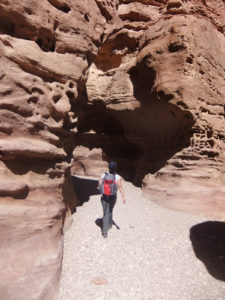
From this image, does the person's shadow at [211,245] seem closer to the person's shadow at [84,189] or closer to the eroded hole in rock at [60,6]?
the person's shadow at [84,189]

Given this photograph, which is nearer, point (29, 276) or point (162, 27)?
point (29, 276)

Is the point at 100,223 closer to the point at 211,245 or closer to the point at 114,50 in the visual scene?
the point at 211,245

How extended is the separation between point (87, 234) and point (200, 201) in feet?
11.1

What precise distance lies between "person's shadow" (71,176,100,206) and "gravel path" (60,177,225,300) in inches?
37.9

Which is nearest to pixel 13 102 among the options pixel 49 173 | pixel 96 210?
pixel 49 173

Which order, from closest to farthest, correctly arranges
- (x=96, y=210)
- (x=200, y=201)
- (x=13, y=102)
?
(x=13, y=102)
(x=96, y=210)
(x=200, y=201)

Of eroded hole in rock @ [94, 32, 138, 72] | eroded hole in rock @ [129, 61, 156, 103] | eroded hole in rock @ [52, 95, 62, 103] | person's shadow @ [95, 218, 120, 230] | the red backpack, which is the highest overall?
eroded hole in rock @ [94, 32, 138, 72]

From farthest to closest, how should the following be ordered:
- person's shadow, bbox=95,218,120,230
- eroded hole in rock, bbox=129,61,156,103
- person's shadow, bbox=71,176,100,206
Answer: eroded hole in rock, bbox=129,61,156,103, person's shadow, bbox=71,176,100,206, person's shadow, bbox=95,218,120,230

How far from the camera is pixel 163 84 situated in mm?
7414

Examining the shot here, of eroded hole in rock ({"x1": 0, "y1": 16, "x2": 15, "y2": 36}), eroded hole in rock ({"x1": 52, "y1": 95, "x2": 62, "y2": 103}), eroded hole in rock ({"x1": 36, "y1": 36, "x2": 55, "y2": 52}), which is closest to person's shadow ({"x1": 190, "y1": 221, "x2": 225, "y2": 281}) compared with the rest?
eroded hole in rock ({"x1": 52, "y1": 95, "x2": 62, "y2": 103})

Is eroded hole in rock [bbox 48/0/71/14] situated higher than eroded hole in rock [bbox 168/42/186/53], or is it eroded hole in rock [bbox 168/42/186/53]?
eroded hole in rock [bbox 168/42/186/53]

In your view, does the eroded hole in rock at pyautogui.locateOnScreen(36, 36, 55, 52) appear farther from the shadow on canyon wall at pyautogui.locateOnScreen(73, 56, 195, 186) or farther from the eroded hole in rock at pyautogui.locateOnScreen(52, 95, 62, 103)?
the shadow on canyon wall at pyautogui.locateOnScreen(73, 56, 195, 186)

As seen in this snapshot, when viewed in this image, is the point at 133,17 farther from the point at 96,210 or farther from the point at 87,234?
the point at 87,234

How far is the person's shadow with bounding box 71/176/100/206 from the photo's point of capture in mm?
7003
